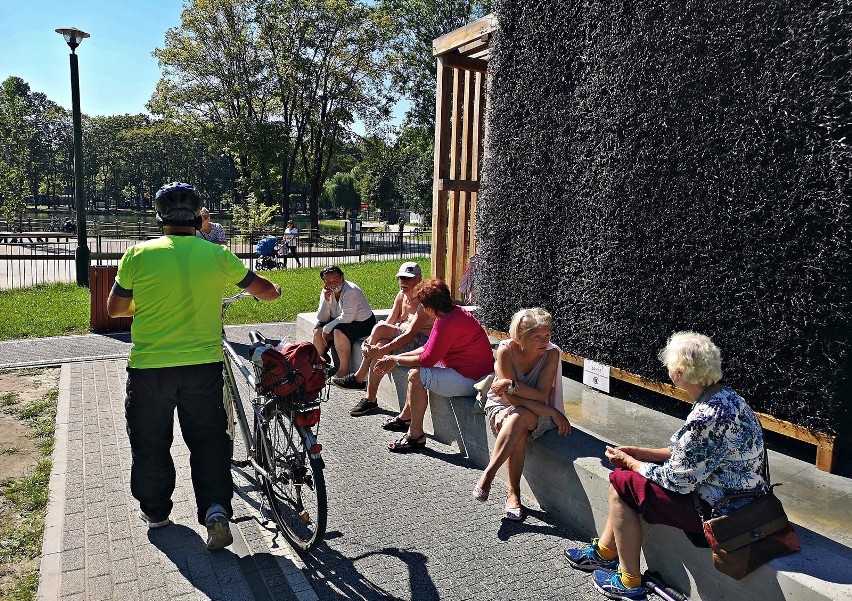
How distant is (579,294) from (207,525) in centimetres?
369

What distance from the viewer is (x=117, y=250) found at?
28.0m

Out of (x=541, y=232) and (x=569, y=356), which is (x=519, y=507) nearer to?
(x=569, y=356)

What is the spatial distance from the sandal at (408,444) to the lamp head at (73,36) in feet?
40.2

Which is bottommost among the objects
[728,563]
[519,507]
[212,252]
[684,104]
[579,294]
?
[519,507]

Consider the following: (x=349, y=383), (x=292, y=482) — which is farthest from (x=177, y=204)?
(x=349, y=383)

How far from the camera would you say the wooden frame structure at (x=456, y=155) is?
9.09 meters

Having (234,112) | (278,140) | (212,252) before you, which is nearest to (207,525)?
(212,252)

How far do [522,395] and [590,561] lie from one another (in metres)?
1.05

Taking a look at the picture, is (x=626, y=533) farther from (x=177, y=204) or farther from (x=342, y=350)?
(x=342, y=350)

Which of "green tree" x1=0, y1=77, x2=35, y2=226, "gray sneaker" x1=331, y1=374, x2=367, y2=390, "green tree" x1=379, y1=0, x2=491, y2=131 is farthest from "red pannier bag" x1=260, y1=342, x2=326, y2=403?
"green tree" x1=379, y1=0, x2=491, y2=131

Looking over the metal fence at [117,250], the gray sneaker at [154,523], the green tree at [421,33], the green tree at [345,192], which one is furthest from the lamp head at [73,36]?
the green tree at [345,192]

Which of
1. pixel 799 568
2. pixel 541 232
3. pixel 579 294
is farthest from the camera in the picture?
pixel 541 232

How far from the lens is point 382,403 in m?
6.59

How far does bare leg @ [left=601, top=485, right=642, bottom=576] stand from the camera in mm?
3275
